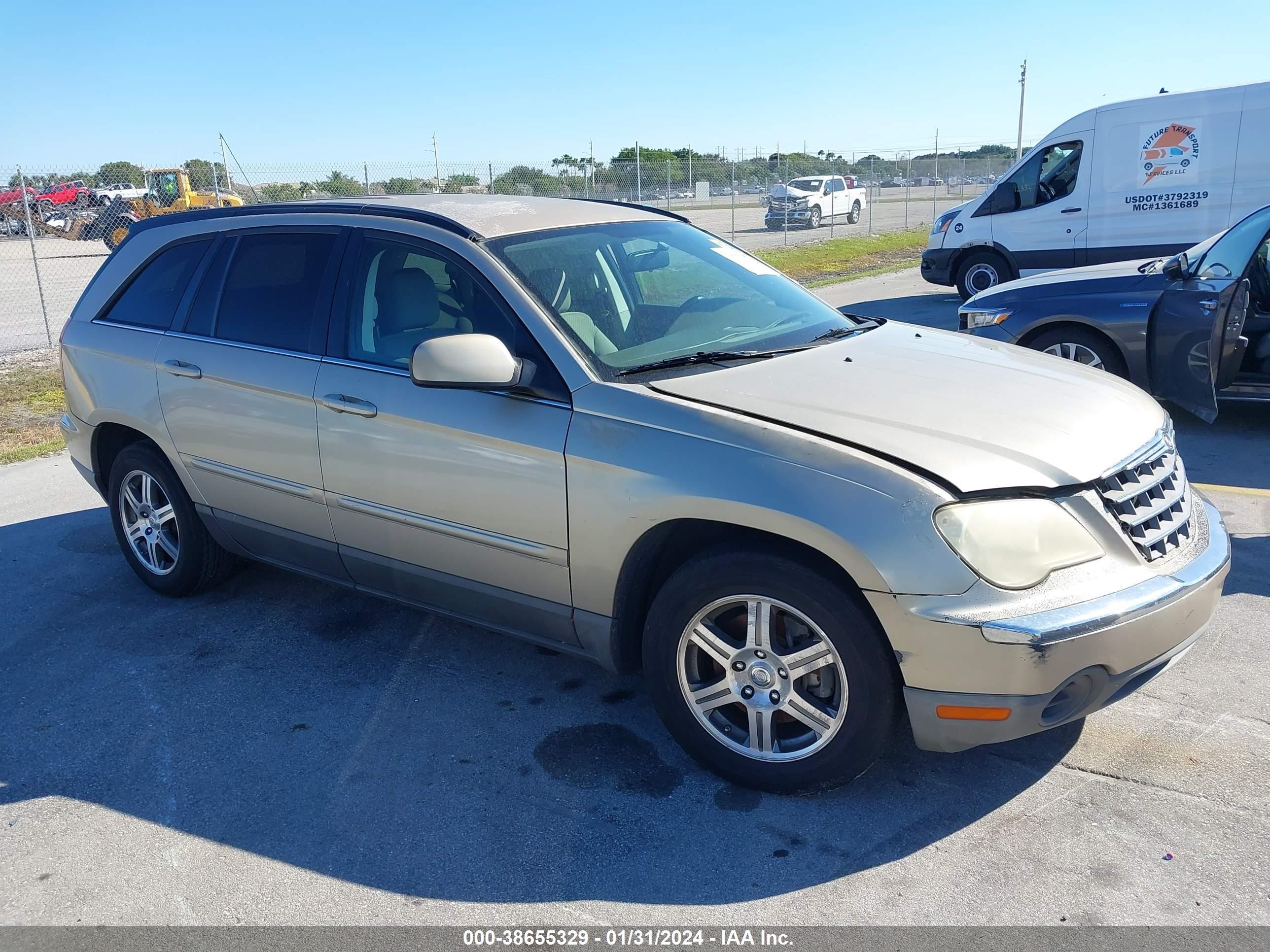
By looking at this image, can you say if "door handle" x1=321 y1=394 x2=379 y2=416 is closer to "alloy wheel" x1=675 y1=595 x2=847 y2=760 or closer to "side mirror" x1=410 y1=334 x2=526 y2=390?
"side mirror" x1=410 y1=334 x2=526 y2=390

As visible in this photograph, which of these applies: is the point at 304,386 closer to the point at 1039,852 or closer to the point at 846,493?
the point at 846,493

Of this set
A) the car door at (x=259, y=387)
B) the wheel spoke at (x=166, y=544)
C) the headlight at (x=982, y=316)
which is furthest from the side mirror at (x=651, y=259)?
the headlight at (x=982, y=316)

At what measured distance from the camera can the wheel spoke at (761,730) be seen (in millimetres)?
3166

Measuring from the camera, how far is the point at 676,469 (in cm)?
309

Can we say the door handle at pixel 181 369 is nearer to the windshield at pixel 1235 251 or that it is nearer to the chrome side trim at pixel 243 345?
the chrome side trim at pixel 243 345

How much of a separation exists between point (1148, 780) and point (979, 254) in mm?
11780

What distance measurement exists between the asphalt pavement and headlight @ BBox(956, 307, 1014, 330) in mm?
3223

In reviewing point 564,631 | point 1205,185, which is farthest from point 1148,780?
point 1205,185

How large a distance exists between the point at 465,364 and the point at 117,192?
3183 centimetres

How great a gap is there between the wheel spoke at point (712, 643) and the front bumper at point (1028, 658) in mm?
557

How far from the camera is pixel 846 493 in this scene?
2.82 metres

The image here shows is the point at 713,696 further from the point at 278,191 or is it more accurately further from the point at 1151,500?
the point at 278,191

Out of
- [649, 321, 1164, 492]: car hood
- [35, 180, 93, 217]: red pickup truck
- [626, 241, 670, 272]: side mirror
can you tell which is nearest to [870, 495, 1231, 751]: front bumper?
[649, 321, 1164, 492]: car hood

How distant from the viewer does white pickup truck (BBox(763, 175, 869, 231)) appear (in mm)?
32906
